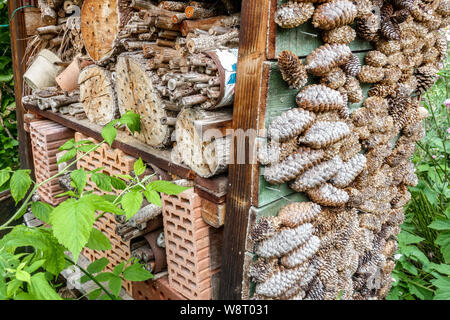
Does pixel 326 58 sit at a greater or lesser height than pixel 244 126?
greater

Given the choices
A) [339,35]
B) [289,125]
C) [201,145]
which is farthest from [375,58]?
[201,145]

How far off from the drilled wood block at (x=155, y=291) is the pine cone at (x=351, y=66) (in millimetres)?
1413

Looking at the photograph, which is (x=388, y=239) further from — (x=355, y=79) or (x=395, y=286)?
(x=355, y=79)

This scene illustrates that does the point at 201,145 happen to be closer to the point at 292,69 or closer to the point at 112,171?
the point at 292,69

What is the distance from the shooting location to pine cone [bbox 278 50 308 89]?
4.42 ft

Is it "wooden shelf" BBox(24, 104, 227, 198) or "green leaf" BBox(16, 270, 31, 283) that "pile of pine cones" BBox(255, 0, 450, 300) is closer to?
"wooden shelf" BBox(24, 104, 227, 198)

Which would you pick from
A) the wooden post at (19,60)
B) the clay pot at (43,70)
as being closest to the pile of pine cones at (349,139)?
the clay pot at (43,70)

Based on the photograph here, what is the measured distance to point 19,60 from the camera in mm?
3324

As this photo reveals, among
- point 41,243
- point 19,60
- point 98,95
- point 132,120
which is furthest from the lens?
point 19,60

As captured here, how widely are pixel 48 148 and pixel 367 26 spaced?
2.40 metres

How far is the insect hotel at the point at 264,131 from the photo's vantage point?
4.85 ft

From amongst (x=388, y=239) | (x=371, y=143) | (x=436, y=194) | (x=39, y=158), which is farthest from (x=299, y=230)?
(x=39, y=158)

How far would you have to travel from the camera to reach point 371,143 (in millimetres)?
1940

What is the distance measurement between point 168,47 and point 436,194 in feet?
8.58
